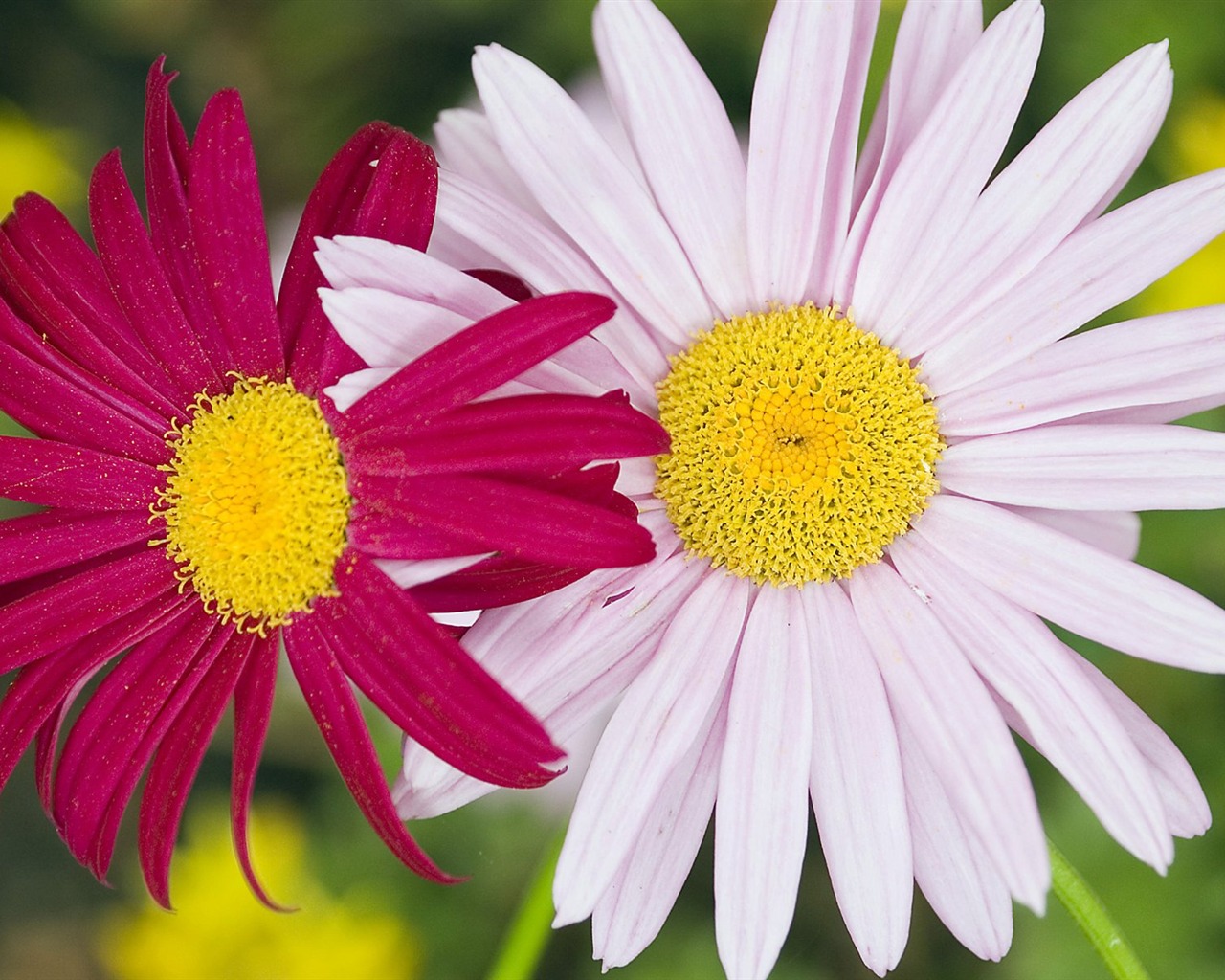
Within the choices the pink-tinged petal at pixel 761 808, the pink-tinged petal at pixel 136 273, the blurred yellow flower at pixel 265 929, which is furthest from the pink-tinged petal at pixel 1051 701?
the blurred yellow flower at pixel 265 929

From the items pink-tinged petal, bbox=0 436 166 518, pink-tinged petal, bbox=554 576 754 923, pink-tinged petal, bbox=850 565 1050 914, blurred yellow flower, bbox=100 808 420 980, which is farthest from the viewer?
blurred yellow flower, bbox=100 808 420 980

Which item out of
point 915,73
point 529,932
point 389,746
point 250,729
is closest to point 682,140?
point 915,73

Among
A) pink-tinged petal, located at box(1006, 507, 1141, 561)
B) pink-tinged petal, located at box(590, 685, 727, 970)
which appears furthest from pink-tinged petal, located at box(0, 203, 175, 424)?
pink-tinged petal, located at box(1006, 507, 1141, 561)

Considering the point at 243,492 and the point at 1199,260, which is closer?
the point at 243,492

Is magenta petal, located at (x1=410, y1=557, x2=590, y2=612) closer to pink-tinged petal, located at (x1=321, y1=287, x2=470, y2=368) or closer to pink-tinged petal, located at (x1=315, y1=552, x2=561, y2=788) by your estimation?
pink-tinged petal, located at (x1=315, y1=552, x2=561, y2=788)

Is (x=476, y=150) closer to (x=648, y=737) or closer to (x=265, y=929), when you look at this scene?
(x=648, y=737)

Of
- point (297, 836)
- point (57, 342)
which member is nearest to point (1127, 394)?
point (57, 342)
